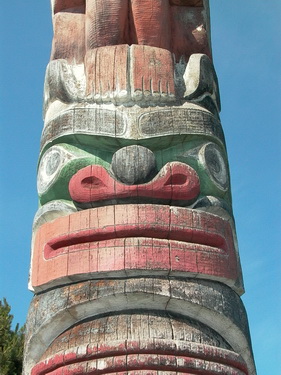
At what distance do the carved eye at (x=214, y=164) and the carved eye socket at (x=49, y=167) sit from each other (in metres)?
1.13

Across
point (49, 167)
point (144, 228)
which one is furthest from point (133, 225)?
point (49, 167)

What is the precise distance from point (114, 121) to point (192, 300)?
1607 millimetres

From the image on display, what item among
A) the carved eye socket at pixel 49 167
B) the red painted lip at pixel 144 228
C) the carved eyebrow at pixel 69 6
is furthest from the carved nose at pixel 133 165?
the carved eyebrow at pixel 69 6

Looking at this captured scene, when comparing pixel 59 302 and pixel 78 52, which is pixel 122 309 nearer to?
pixel 59 302

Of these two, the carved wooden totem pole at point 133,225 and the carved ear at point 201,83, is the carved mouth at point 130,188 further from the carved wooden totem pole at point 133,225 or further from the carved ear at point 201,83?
the carved ear at point 201,83

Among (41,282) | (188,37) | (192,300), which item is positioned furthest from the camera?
(188,37)

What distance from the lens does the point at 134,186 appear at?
4.25 metres

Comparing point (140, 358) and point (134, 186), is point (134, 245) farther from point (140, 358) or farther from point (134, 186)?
point (140, 358)

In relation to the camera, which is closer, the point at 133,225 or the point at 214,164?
the point at 133,225

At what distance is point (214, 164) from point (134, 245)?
1.20 metres

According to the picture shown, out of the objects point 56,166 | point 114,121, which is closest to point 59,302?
point 56,166

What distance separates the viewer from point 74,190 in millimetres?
4352

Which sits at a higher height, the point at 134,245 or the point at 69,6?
the point at 69,6

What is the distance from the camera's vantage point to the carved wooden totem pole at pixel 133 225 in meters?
3.66
